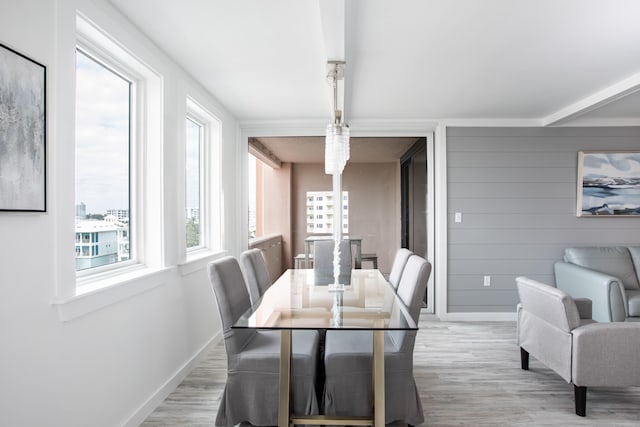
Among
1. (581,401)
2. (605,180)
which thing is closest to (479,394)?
(581,401)

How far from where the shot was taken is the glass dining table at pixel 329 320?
1.89m

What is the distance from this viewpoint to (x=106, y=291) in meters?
2.01

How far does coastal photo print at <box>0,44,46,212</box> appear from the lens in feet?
4.62

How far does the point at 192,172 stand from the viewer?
12.3 ft

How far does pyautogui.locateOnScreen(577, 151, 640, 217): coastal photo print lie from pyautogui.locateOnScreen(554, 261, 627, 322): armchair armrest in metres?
0.97

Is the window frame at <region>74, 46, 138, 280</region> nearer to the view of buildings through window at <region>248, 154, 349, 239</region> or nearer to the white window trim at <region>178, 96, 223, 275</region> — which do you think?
the white window trim at <region>178, 96, 223, 275</region>

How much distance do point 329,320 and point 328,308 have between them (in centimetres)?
24

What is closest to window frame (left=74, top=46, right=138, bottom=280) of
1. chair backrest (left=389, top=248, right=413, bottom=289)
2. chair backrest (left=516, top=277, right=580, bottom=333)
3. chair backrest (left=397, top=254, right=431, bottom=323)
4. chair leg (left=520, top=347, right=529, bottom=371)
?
chair backrest (left=397, top=254, right=431, bottom=323)

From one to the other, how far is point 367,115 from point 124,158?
9.11 ft

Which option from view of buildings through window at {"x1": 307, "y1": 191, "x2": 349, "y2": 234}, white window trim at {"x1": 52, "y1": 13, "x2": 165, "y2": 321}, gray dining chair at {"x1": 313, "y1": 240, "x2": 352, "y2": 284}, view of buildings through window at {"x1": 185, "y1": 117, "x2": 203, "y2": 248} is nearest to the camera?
white window trim at {"x1": 52, "y1": 13, "x2": 165, "y2": 321}

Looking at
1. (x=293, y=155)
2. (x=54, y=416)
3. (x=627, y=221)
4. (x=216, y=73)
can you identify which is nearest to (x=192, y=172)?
(x=216, y=73)

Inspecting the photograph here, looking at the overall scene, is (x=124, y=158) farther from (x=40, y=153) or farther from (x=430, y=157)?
(x=430, y=157)

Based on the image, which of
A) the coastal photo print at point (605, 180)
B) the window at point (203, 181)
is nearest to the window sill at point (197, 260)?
the window at point (203, 181)

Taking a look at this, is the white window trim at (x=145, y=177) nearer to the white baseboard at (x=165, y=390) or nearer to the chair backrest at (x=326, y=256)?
the white baseboard at (x=165, y=390)
